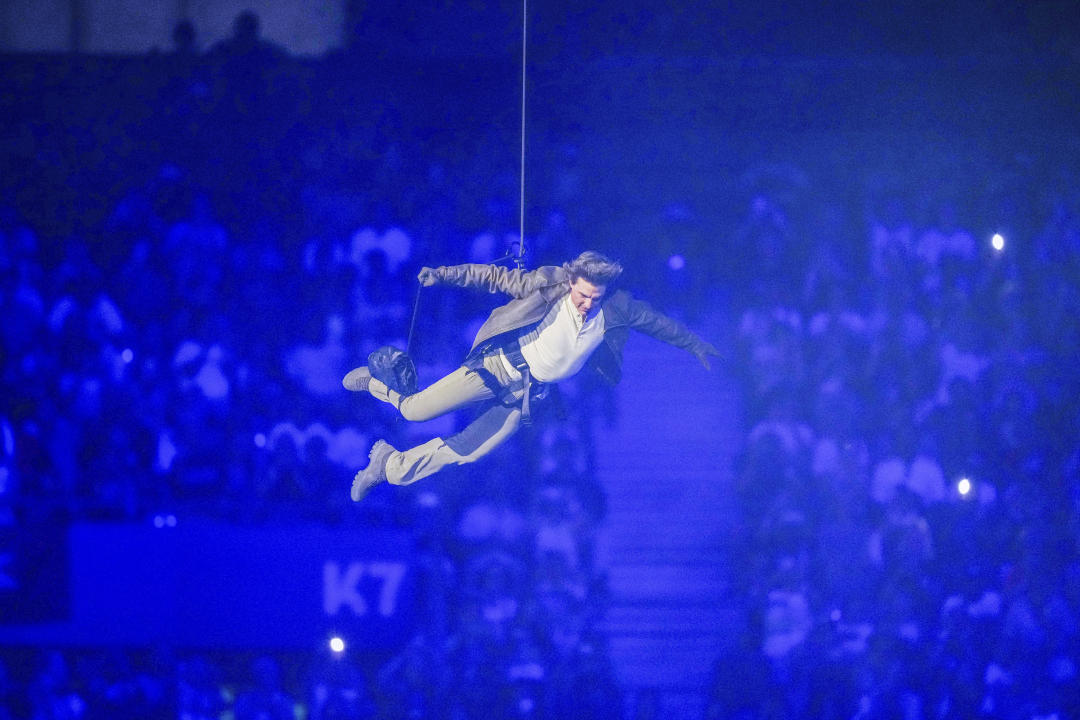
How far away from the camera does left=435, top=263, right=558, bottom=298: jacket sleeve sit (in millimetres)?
3109

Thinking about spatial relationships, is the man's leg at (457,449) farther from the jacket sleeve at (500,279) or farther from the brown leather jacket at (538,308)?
the jacket sleeve at (500,279)

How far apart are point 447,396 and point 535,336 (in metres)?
0.38

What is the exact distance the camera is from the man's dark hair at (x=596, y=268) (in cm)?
293

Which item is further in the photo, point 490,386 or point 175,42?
point 175,42

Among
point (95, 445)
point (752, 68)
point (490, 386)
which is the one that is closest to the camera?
point (490, 386)

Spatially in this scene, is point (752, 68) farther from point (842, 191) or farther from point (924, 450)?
point (924, 450)

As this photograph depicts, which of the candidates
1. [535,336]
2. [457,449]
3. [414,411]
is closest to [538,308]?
[535,336]

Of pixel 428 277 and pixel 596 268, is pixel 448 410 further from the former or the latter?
pixel 596 268

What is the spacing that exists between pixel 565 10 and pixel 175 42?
72.5 inches

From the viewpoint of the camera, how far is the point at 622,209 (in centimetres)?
462

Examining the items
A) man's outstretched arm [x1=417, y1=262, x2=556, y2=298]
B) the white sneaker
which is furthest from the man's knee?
man's outstretched arm [x1=417, y1=262, x2=556, y2=298]

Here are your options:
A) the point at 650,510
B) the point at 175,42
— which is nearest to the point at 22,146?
the point at 175,42

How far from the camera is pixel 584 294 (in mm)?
3021

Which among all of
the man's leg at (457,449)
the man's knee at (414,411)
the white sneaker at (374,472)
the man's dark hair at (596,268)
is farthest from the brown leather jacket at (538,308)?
the white sneaker at (374,472)
